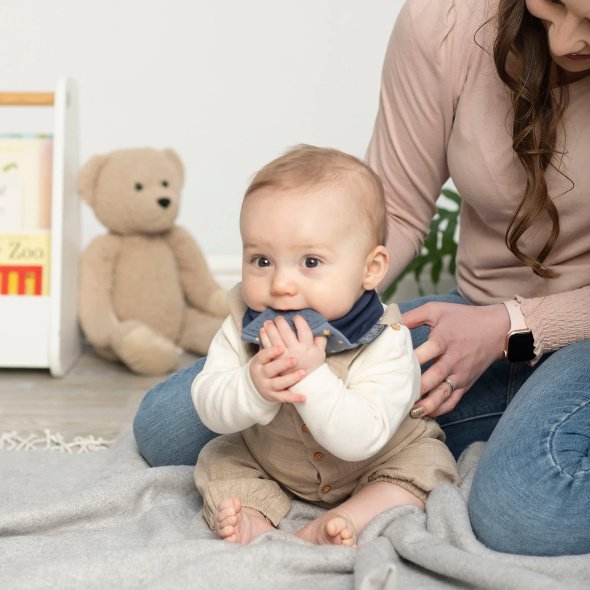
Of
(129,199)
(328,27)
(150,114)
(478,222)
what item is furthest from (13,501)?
(328,27)

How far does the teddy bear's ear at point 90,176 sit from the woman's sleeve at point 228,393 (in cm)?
131

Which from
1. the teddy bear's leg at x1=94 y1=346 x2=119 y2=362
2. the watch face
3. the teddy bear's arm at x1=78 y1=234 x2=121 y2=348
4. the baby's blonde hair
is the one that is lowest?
the teddy bear's leg at x1=94 y1=346 x2=119 y2=362

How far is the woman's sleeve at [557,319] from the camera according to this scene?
1556mm

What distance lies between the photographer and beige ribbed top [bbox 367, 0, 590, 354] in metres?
1.56

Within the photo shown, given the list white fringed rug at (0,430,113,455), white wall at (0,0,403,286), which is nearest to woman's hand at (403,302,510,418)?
white fringed rug at (0,430,113,455)

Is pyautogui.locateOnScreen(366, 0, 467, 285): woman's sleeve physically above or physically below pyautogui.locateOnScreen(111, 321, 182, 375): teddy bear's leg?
above

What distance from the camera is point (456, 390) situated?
1.52 meters

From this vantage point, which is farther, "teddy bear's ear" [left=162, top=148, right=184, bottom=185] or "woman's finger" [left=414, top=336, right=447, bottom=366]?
"teddy bear's ear" [left=162, top=148, right=184, bottom=185]

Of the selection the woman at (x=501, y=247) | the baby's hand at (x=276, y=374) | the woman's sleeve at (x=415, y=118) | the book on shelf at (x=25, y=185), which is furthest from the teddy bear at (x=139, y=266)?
the baby's hand at (x=276, y=374)

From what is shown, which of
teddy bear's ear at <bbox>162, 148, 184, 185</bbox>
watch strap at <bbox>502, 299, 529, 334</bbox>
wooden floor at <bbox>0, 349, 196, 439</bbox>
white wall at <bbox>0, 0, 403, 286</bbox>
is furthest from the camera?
white wall at <bbox>0, 0, 403, 286</bbox>

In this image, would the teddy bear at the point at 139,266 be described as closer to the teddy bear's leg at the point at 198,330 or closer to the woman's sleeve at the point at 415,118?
the teddy bear's leg at the point at 198,330

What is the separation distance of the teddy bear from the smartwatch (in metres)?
1.14

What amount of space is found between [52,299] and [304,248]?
1.34m

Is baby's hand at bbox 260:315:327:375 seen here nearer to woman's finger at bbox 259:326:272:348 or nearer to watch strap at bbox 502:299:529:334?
woman's finger at bbox 259:326:272:348
